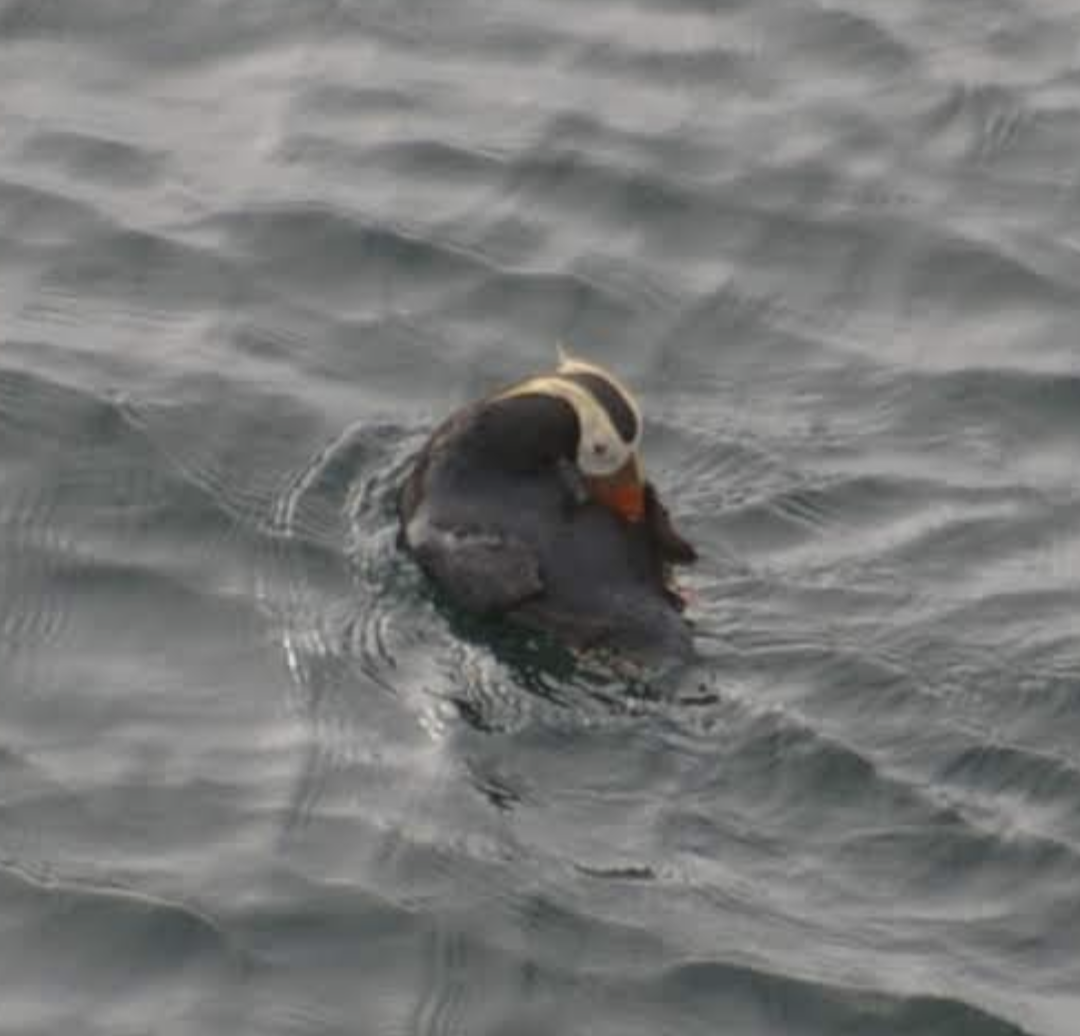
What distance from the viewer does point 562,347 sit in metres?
14.9

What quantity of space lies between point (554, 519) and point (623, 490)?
292mm

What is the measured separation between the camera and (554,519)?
44.2ft

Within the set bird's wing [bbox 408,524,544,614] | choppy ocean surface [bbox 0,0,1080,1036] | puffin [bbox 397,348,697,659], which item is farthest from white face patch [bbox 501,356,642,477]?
bird's wing [bbox 408,524,544,614]

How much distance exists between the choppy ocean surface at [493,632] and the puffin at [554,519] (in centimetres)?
12

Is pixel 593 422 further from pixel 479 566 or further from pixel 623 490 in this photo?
pixel 479 566

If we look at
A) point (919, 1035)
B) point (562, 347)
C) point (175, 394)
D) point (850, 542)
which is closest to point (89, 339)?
point (175, 394)

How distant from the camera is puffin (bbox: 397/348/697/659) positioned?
42.8ft

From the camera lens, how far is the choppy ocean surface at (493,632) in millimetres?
11508

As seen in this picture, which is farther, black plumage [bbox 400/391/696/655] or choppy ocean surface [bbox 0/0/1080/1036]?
black plumage [bbox 400/391/696/655]

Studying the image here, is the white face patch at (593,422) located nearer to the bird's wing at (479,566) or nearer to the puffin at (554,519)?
the puffin at (554,519)

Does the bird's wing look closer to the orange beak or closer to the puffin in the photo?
the puffin

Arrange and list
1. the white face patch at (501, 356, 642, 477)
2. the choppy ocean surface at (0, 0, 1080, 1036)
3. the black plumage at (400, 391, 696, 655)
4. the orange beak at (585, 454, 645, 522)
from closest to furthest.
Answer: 1. the choppy ocean surface at (0, 0, 1080, 1036)
2. the black plumage at (400, 391, 696, 655)
3. the orange beak at (585, 454, 645, 522)
4. the white face patch at (501, 356, 642, 477)

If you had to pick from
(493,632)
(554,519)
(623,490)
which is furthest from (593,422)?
(493,632)

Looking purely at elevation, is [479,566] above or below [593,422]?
below
